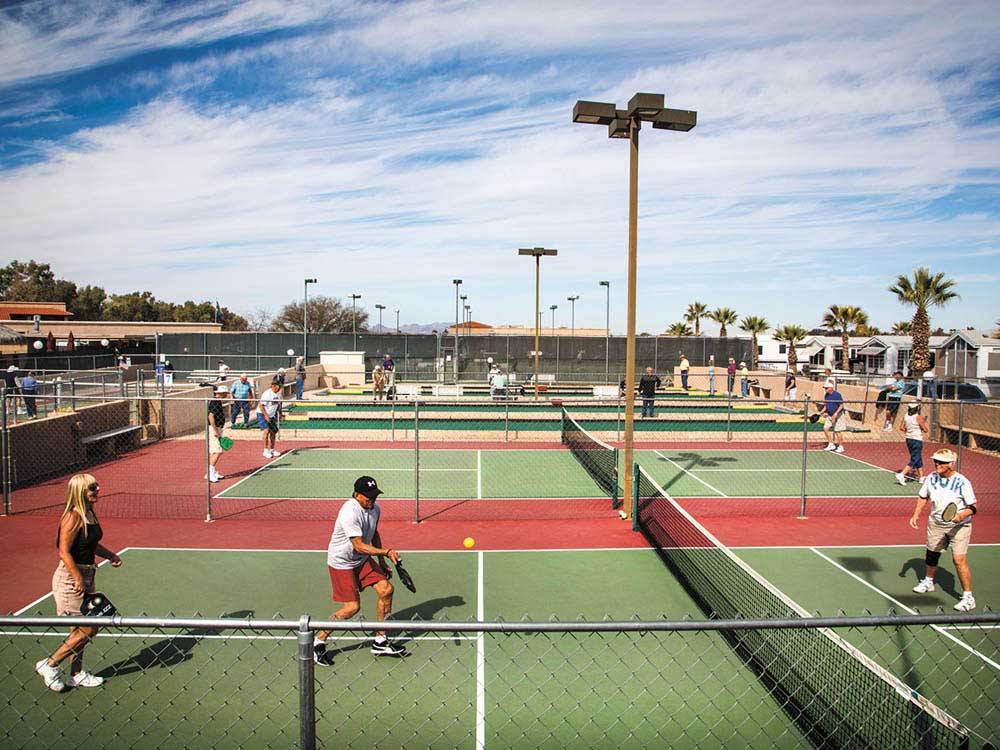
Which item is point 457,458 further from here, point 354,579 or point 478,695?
point 478,695

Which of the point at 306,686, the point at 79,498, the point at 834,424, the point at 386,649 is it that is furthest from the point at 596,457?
the point at 306,686

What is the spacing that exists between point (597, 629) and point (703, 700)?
13.4ft

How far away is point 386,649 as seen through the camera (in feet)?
22.9

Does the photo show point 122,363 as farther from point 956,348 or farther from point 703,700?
point 956,348

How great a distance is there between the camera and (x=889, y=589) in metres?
9.38

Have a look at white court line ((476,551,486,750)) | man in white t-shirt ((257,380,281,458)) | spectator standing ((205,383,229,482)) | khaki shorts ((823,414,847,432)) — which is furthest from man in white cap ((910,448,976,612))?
man in white t-shirt ((257,380,281,458))

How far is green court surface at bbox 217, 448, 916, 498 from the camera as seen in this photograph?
15.2m

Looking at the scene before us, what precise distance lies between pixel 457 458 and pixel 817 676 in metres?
14.2

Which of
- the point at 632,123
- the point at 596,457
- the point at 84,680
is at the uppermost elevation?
the point at 632,123

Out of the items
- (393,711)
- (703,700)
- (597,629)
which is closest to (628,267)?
(703,700)

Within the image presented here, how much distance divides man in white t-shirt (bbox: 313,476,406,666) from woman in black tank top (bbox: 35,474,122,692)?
2.12m

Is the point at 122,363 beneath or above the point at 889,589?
above

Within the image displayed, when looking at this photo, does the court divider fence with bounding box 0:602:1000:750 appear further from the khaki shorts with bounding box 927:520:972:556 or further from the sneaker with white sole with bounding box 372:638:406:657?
the khaki shorts with bounding box 927:520:972:556

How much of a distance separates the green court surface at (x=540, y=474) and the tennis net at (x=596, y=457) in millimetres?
233
